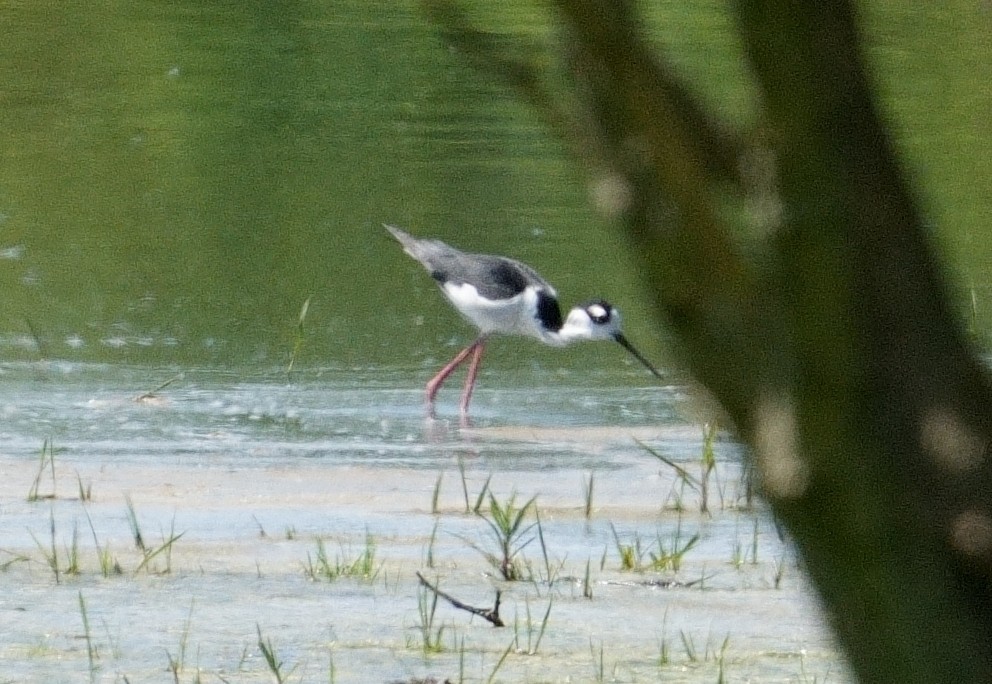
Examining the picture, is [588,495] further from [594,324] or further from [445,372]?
[594,324]

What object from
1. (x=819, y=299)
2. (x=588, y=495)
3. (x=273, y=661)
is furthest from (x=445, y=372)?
(x=819, y=299)

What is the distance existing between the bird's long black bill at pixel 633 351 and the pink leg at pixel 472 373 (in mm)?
550

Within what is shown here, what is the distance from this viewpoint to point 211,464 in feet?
21.4

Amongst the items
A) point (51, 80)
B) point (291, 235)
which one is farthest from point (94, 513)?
Result: point (51, 80)

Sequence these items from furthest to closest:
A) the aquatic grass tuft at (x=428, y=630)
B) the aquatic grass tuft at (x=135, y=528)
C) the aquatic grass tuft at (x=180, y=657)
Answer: the aquatic grass tuft at (x=135, y=528) < the aquatic grass tuft at (x=428, y=630) < the aquatic grass tuft at (x=180, y=657)

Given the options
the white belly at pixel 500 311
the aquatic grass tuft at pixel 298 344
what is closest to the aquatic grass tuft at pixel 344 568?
the aquatic grass tuft at pixel 298 344

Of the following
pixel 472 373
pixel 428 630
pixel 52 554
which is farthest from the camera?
pixel 472 373

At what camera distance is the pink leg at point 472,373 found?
768cm

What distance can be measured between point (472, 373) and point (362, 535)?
7.70 feet

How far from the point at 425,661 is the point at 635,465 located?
2750mm

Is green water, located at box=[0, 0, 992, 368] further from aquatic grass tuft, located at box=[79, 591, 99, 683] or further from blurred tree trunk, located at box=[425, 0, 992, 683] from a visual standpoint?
blurred tree trunk, located at box=[425, 0, 992, 683]

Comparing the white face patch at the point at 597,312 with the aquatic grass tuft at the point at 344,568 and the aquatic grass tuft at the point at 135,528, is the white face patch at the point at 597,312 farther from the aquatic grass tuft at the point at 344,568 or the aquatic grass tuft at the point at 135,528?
the aquatic grass tuft at the point at 344,568

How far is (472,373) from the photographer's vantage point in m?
7.85

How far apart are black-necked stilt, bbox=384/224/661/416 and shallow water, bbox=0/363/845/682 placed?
197 millimetres
